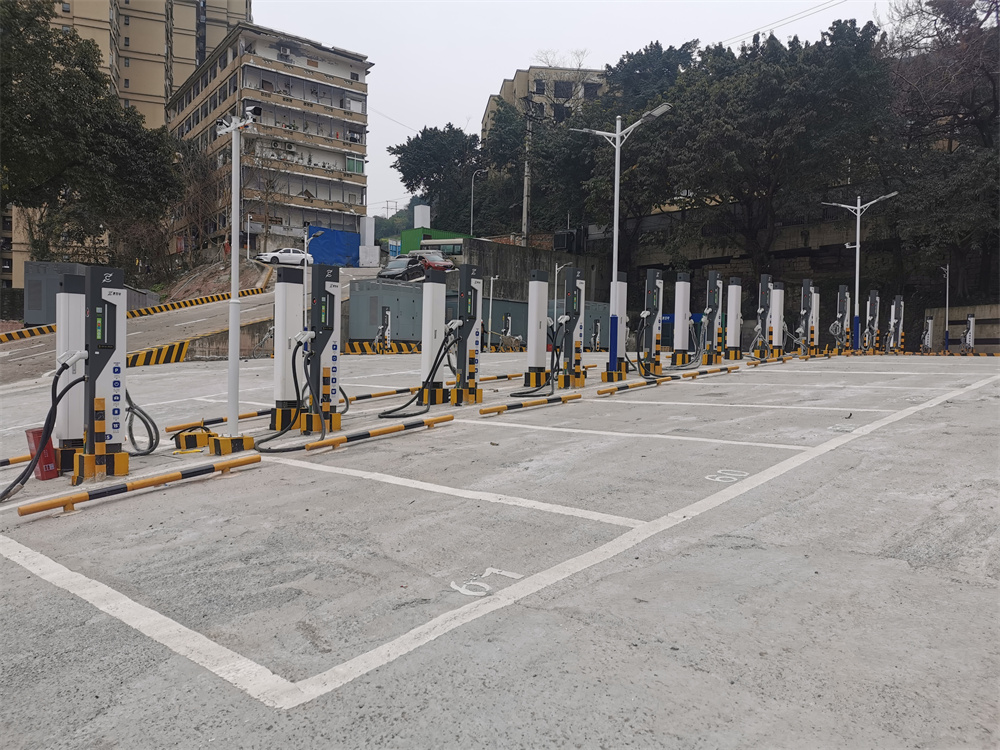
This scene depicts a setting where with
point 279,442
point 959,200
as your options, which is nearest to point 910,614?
point 279,442

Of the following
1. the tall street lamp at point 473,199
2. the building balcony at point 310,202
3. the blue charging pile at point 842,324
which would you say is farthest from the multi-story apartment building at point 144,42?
the blue charging pile at point 842,324

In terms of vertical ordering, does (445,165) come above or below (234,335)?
above

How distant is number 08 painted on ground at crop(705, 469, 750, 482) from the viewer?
6532mm

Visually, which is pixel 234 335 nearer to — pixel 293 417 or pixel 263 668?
pixel 293 417

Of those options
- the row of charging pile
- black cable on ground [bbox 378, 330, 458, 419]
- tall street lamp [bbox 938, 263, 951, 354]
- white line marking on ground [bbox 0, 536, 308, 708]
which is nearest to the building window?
tall street lamp [bbox 938, 263, 951, 354]

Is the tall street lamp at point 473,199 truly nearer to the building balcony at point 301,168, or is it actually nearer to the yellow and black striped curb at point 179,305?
the building balcony at point 301,168

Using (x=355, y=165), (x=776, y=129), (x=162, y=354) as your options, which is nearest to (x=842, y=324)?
(x=776, y=129)

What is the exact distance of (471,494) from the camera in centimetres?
634

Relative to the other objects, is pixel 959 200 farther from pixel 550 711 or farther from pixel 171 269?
pixel 171 269

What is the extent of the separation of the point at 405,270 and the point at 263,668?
32.5m

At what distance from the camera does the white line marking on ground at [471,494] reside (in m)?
5.50

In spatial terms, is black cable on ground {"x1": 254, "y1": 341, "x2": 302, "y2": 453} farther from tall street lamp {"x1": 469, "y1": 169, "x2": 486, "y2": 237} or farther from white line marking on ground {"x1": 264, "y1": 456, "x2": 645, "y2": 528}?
tall street lamp {"x1": 469, "y1": 169, "x2": 486, "y2": 237}

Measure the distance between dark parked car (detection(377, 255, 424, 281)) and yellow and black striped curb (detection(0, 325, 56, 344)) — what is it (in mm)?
14748

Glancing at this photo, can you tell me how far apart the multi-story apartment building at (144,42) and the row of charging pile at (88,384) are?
49244mm
